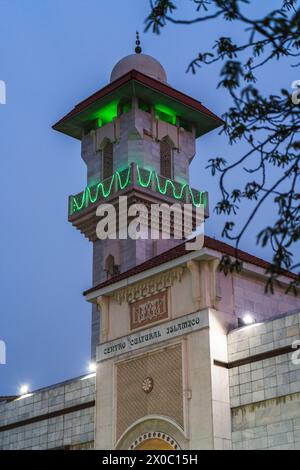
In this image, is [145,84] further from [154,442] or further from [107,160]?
[154,442]

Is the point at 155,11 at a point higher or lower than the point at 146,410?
higher

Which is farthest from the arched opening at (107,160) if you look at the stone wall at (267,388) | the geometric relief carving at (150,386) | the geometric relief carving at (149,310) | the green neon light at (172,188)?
the stone wall at (267,388)

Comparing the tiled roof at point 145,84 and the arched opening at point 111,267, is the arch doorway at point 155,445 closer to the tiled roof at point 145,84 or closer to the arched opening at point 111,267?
the arched opening at point 111,267

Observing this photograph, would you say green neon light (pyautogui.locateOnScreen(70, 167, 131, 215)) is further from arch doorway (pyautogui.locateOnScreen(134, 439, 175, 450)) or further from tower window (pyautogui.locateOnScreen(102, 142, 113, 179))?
arch doorway (pyautogui.locateOnScreen(134, 439, 175, 450))

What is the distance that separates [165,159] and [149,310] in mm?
14307

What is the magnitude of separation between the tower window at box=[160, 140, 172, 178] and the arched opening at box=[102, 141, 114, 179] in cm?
210

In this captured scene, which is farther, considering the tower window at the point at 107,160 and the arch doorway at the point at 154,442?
the tower window at the point at 107,160

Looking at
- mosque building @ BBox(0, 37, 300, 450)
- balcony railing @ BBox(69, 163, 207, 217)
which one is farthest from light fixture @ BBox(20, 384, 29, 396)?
A: balcony railing @ BBox(69, 163, 207, 217)

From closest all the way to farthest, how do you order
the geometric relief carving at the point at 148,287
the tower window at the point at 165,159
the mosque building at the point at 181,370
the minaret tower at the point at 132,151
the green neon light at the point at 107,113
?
the mosque building at the point at 181,370, the geometric relief carving at the point at 148,287, the minaret tower at the point at 132,151, the tower window at the point at 165,159, the green neon light at the point at 107,113

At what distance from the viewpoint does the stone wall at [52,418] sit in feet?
73.9

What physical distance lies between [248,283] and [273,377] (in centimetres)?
324
